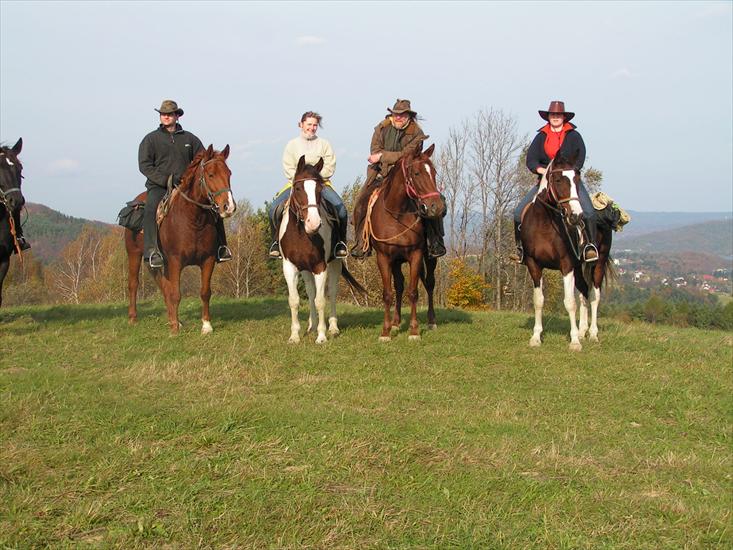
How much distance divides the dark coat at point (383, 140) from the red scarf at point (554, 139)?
6.35ft

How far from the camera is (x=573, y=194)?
382 inches

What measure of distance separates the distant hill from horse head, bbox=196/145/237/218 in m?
85.1

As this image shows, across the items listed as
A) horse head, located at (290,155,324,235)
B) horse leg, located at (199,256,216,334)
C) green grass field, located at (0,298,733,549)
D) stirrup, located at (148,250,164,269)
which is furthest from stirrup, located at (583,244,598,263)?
stirrup, located at (148,250,164,269)

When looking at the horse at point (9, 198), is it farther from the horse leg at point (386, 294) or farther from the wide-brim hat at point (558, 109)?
the wide-brim hat at point (558, 109)

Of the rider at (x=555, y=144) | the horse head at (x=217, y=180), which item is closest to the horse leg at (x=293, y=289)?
the horse head at (x=217, y=180)

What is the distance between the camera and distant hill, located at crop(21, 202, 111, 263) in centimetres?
9675

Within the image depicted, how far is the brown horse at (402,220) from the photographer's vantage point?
10.1 metres

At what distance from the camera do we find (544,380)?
28.6ft

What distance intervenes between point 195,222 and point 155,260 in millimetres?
891

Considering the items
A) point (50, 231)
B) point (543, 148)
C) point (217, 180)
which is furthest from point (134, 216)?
point (50, 231)

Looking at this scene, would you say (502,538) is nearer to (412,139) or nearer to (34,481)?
(34,481)

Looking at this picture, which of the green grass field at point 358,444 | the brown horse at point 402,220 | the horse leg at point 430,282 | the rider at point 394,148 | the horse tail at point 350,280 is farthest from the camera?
the horse tail at point 350,280

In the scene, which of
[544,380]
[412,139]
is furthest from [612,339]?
[412,139]

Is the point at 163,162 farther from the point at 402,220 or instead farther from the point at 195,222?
the point at 402,220
